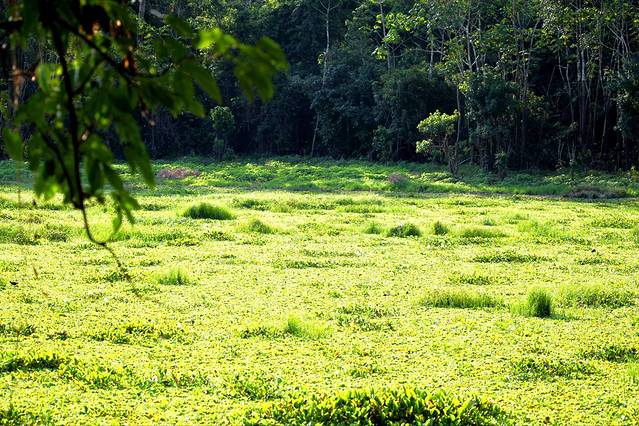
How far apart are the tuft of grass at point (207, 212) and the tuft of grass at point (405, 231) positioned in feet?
11.3

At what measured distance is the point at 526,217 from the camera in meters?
15.7

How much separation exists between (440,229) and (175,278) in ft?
19.6

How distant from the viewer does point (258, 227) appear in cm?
1323

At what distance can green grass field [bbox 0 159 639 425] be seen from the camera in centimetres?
508

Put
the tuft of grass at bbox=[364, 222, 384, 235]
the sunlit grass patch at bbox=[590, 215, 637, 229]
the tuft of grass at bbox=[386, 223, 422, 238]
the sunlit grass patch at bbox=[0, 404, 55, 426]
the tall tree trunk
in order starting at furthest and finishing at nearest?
1. the tall tree trunk
2. the sunlit grass patch at bbox=[590, 215, 637, 229]
3. the tuft of grass at bbox=[364, 222, 384, 235]
4. the tuft of grass at bbox=[386, 223, 422, 238]
5. the sunlit grass patch at bbox=[0, 404, 55, 426]

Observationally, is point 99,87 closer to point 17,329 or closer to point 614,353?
point 17,329

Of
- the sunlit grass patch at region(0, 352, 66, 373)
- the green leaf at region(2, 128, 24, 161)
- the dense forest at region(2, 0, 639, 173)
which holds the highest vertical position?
the dense forest at region(2, 0, 639, 173)

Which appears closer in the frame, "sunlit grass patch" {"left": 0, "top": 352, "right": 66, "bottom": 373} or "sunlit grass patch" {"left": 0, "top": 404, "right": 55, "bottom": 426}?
"sunlit grass patch" {"left": 0, "top": 404, "right": 55, "bottom": 426}

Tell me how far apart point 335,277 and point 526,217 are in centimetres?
771

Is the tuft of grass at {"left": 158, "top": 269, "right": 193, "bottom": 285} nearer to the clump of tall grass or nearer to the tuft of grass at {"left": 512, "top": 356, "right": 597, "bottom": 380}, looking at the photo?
the tuft of grass at {"left": 512, "top": 356, "right": 597, "bottom": 380}

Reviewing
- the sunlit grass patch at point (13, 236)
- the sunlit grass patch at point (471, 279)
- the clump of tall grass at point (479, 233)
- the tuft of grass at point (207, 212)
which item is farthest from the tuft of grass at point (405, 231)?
the sunlit grass patch at point (13, 236)

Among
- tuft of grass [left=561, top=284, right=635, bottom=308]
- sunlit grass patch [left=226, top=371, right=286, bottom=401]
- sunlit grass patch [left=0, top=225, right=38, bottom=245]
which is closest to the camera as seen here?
sunlit grass patch [left=226, top=371, right=286, bottom=401]

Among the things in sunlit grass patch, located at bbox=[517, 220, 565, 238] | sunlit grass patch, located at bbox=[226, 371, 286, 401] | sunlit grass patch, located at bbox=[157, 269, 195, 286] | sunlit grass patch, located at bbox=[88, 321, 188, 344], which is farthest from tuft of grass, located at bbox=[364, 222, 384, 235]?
sunlit grass patch, located at bbox=[226, 371, 286, 401]

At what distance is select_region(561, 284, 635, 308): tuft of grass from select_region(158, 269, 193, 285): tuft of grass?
4.11 metres
